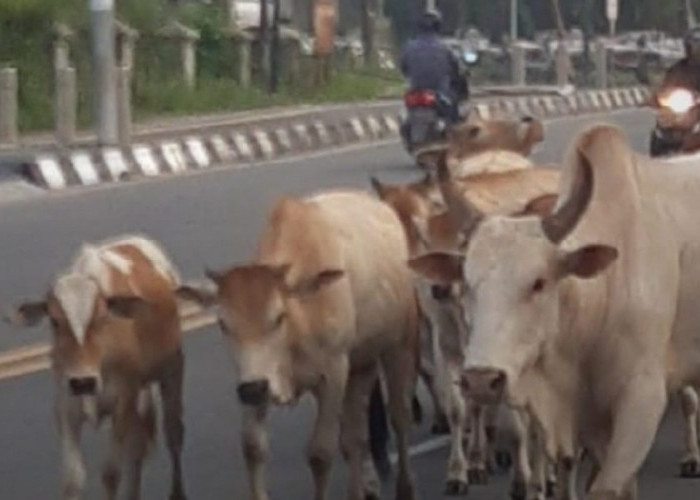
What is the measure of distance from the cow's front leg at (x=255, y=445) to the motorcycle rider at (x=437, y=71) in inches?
812

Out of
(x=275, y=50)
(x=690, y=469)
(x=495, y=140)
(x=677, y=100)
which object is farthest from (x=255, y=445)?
(x=275, y=50)

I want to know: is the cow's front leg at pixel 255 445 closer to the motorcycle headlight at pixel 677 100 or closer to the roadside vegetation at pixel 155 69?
the motorcycle headlight at pixel 677 100

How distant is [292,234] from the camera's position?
37.3 ft

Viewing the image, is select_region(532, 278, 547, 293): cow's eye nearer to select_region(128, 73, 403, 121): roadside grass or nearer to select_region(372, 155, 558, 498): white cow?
select_region(372, 155, 558, 498): white cow

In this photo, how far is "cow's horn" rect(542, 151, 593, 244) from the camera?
9.34 meters

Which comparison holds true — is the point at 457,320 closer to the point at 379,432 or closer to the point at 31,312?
the point at 379,432

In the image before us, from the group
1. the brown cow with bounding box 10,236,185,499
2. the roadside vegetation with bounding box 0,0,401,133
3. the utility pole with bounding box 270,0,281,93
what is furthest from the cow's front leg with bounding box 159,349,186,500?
the utility pole with bounding box 270,0,281,93

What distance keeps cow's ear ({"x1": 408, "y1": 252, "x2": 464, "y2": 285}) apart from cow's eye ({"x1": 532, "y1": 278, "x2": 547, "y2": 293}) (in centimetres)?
35

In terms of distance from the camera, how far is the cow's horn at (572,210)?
9336 mm

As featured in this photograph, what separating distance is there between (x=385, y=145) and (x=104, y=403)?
30178mm

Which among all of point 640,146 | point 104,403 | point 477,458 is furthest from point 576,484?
point 640,146

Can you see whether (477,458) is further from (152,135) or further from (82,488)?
(152,135)

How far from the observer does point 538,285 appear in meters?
9.19

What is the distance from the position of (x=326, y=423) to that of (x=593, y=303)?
1.95 metres
